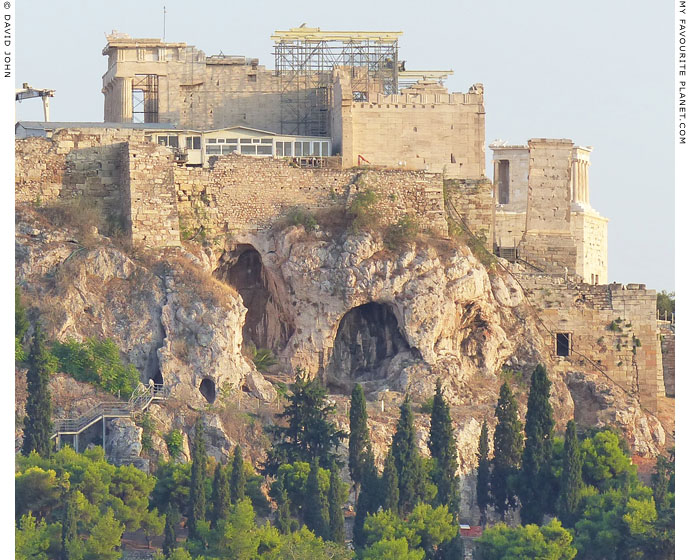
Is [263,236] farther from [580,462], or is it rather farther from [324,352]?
[580,462]

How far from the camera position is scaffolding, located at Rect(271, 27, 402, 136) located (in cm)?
9750

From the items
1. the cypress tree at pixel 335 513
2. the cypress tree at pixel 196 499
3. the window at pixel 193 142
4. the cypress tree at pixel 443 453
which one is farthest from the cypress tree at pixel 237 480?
the window at pixel 193 142

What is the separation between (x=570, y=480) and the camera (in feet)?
270

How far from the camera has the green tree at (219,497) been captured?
79000 millimetres

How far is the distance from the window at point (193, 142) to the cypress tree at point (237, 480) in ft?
Answer: 54.5

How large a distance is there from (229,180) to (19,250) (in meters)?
7.64

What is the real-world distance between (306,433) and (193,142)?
562 inches

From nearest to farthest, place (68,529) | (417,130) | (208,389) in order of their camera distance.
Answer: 1. (68,529)
2. (208,389)
3. (417,130)

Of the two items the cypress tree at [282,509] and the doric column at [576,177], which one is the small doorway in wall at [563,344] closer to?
the cypress tree at [282,509]

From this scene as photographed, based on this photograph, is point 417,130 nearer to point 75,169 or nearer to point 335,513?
point 75,169

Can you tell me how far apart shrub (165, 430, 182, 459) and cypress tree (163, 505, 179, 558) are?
4895 mm

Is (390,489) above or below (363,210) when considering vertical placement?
below

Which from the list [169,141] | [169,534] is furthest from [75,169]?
[169,534]

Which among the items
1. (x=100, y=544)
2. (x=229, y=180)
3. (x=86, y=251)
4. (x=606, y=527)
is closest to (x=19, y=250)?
(x=86, y=251)
